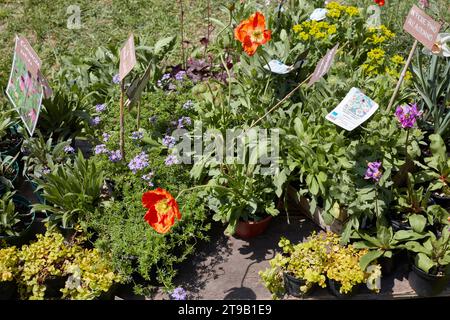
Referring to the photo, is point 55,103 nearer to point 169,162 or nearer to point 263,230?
point 169,162

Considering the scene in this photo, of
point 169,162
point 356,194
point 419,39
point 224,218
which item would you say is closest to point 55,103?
point 169,162

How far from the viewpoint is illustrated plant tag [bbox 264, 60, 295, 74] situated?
3318 millimetres

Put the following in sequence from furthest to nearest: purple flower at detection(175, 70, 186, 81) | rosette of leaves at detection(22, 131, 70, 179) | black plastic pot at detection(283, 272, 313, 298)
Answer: purple flower at detection(175, 70, 186, 81) < rosette of leaves at detection(22, 131, 70, 179) < black plastic pot at detection(283, 272, 313, 298)

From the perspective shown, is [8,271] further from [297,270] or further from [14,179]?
[297,270]

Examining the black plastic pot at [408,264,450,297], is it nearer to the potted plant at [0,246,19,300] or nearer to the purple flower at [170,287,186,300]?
the purple flower at [170,287,186,300]

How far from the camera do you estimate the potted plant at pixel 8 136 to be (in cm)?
347

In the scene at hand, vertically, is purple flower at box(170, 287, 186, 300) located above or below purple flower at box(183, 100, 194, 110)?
below

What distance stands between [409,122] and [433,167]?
0.71 m

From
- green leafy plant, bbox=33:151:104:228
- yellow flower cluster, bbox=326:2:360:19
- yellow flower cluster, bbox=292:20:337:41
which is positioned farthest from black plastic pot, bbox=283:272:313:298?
yellow flower cluster, bbox=326:2:360:19

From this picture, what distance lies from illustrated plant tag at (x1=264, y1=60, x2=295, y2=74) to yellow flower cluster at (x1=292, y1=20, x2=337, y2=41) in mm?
314

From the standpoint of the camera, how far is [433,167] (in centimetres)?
337

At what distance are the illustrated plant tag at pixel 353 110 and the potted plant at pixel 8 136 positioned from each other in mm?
2028

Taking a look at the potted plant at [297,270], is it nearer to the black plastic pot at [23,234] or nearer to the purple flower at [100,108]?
the black plastic pot at [23,234]

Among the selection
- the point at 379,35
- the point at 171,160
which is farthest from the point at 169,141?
the point at 379,35
